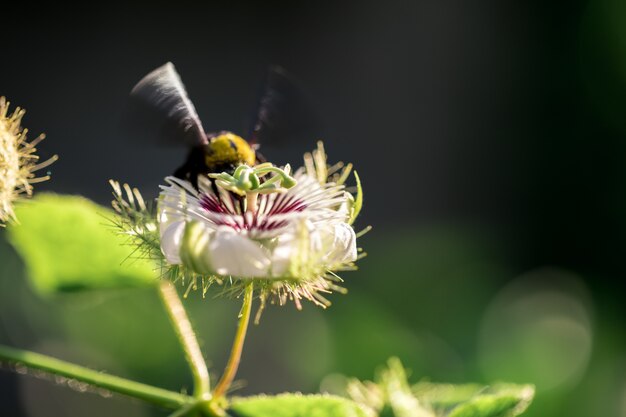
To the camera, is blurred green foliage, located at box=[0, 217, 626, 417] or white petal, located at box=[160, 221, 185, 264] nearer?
white petal, located at box=[160, 221, 185, 264]

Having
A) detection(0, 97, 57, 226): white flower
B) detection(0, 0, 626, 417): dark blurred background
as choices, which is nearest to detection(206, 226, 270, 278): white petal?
detection(0, 97, 57, 226): white flower

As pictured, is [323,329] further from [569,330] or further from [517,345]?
[569,330]

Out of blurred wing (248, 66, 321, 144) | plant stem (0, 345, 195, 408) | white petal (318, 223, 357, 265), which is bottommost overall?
plant stem (0, 345, 195, 408)

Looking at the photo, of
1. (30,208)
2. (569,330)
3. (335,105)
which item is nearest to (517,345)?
(569,330)

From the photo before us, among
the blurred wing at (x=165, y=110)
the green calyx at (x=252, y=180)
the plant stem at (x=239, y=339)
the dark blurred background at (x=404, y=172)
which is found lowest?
the plant stem at (x=239, y=339)

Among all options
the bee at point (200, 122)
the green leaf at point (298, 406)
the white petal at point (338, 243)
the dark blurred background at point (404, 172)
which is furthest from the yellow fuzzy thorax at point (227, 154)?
the dark blurred background at point (404, 172)

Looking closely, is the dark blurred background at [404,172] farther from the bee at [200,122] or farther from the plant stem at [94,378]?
the bee at [200,122]

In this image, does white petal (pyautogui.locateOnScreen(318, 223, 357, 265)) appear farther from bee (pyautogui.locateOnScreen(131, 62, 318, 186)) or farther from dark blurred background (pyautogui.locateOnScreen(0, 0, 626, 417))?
dark blurred background (pyautogui.locateOnScreen(0, 0, 626, 417))

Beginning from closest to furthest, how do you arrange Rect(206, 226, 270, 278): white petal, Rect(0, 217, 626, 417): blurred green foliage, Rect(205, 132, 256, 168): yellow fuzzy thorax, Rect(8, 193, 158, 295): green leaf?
Rect(206, 226, 270, 278): white petal
Rect(205, 132, 256, 168): yellow fuzzy thorax
Rect(8, 193, 158, 295): green leaf
Rect(0, 217, 626, 417): blurred green foliage
